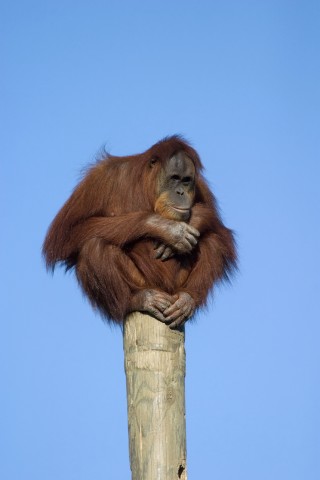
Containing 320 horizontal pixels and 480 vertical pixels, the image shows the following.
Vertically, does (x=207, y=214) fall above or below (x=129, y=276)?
above

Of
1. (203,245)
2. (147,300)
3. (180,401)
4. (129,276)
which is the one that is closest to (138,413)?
(180,401)

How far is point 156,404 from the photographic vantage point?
4996mm

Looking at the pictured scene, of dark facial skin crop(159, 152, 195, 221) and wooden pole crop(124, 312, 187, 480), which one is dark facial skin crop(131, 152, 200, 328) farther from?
wooden pole crop(124, 312, 187, 480)

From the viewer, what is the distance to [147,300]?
538 centimetres

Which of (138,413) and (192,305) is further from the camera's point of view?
(192,305)

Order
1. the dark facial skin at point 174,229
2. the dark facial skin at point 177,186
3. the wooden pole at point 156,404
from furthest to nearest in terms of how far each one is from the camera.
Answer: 1. the dark facial skin at point 177,186
2. the dark facial skin at point 174,229
3. the wooden pole at point 156,404

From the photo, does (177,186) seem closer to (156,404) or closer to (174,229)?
(174,229)

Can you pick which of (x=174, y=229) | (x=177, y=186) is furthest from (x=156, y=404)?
(x=177, y=186)

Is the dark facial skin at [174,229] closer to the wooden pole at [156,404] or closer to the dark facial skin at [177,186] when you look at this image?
the dark facial skin at [177,186]

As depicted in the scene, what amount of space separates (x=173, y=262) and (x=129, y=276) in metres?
0.38

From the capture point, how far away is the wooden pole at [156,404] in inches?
194

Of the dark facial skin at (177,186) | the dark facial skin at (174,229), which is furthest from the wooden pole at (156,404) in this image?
the dark facial skin at (177,186)

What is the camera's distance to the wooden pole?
4.92 metres

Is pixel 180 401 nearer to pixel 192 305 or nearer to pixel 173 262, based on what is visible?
pixel 192 305
